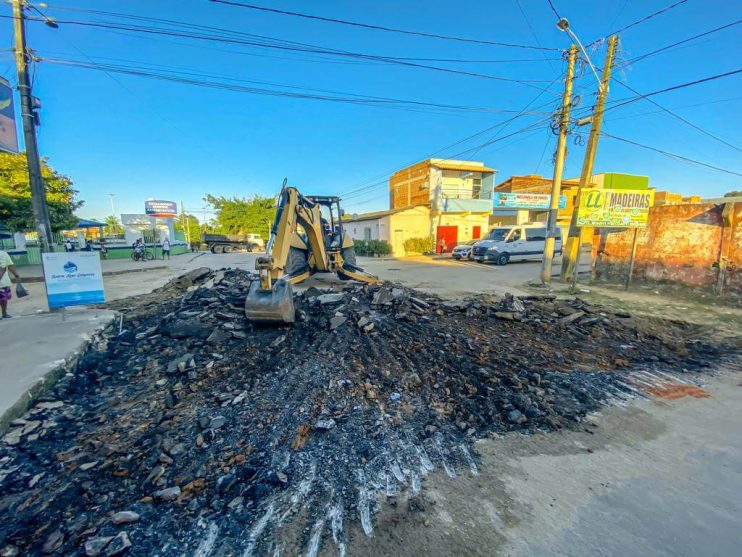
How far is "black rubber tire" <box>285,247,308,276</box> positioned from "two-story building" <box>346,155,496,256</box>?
15.6 m

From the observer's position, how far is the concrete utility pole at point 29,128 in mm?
7492

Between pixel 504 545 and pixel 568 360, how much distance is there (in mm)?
3537

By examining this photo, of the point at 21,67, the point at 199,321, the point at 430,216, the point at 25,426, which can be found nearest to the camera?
the point at 25,426

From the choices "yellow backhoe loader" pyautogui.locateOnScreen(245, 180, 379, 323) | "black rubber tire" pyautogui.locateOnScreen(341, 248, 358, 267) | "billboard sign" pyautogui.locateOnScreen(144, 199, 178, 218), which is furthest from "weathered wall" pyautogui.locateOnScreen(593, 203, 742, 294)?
"billboard sign" pyautogui.locateOnScreen(144, 199, 178, 218)

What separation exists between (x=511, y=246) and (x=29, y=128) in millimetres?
19617

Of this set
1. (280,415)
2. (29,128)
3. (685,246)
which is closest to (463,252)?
(685,246)

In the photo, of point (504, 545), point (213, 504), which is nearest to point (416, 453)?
point (504, 545)

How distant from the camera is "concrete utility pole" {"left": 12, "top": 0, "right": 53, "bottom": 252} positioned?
7.49m

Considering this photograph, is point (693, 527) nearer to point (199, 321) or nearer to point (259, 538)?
point (259, 538)

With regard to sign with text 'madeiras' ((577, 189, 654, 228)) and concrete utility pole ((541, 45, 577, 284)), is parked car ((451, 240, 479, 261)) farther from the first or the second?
sign with text 'madeiras' ((577, 189, 654, 228))

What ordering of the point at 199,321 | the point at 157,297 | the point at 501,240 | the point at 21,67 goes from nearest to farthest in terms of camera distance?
the point at 199,321 → the point at 21,67 → the point at 157,297 → the point at 501,240

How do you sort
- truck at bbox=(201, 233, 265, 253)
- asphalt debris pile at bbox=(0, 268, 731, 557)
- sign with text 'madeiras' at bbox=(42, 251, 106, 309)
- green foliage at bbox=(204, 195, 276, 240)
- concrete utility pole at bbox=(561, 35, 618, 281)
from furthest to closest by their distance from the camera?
green foliage at bbox=(204, 195, 276, 240) → truck at bbox=(201, 233, 265, 253) → concrete utility pole at bbox=(561, 35, 618, 281) → sign with text 'madeiras' at bbox=(42, 251, 106, 309) → asphalt debris pile at bbox=(0, 268, 731, 557)

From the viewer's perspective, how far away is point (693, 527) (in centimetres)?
198

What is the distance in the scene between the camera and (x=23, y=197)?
56.0 ft
